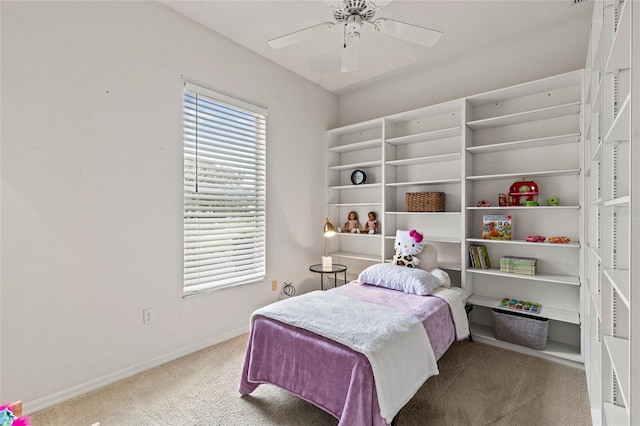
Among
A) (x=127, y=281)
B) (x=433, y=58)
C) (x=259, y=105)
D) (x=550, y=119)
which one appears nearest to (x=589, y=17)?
(x=550, y=119)

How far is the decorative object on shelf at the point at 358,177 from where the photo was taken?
3.77m

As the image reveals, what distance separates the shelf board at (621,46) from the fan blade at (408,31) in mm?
952

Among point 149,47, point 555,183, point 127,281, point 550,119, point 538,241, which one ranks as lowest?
point 127,281

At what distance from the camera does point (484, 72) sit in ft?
10.1

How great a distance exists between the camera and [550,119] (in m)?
2.72

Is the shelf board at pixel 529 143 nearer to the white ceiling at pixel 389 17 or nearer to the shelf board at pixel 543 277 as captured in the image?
the white ceiling at pixel 389 17

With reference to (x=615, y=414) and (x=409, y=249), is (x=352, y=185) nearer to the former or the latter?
(x=409, y=249)

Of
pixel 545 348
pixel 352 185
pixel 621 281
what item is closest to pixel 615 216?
pixel 621 281

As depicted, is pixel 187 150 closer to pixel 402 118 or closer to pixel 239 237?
pixel 239 237

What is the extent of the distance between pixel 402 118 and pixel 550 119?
134 centimetres

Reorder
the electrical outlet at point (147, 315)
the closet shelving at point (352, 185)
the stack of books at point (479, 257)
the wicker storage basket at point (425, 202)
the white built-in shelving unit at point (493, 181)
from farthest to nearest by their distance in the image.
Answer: the closet shelving at point (352, 185) < the wicker storage basket at point (425, 202) < the stack of books at point (479, 257) < the white built-in shelving unit at point (493, 181) < the electrical outlet at point (147, 315)

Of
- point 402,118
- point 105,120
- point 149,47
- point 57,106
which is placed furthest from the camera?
point 402,118

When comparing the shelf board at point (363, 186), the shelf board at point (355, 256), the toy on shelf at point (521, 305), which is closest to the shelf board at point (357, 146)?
the shelf board at point (363, 186)

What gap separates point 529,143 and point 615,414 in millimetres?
2136
